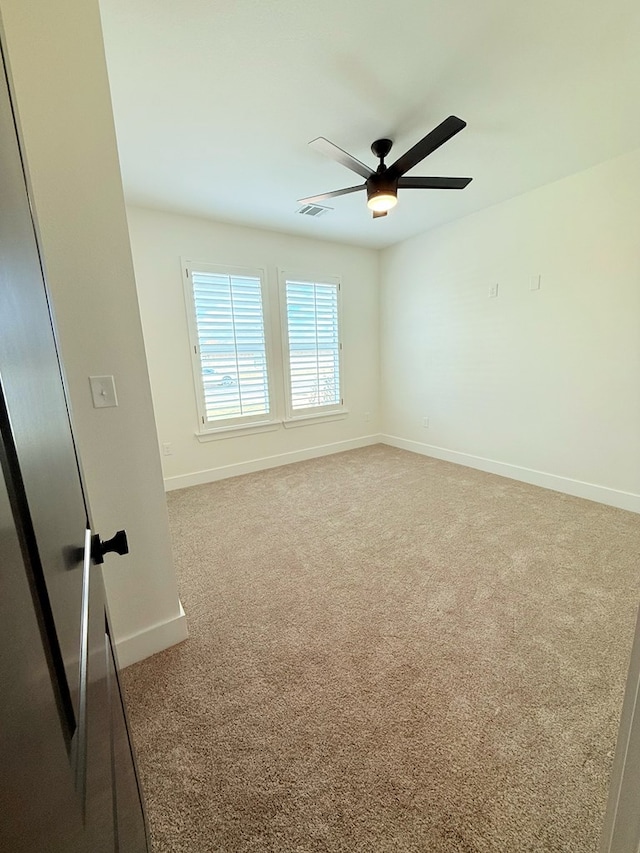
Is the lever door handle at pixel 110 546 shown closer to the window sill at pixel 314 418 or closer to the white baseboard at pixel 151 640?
the white baseboard at pixel 151 640

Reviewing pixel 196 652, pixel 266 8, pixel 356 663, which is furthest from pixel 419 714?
pixel 266 8

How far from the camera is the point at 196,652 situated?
1519 mm

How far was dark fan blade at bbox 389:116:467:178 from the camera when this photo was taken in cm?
161

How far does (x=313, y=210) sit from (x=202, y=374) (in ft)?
6.03

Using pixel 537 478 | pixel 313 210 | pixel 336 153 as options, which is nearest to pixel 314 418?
pixel 313 210

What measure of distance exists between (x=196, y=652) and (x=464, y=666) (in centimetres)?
115

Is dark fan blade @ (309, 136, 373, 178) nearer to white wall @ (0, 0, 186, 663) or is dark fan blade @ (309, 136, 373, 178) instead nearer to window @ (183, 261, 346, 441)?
white wall @ (0, 0, 186, 663)

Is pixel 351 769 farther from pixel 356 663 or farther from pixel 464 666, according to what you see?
pixel 464 666

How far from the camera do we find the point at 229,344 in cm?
349

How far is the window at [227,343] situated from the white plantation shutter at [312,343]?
0.36m

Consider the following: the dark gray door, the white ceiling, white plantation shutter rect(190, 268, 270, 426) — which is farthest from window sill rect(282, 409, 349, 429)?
the dark gray door

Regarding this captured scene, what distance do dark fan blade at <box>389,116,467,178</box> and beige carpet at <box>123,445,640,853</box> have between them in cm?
230

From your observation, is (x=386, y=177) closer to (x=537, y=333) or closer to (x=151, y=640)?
(x=537, y=333)

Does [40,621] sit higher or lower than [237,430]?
higher
